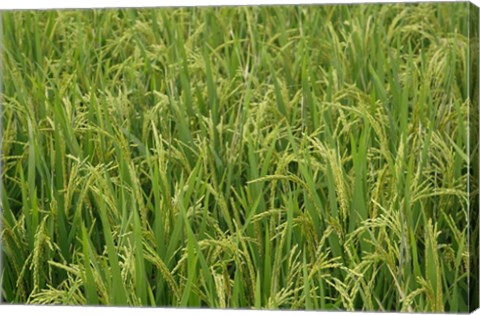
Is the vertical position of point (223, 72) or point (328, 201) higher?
point (223, 72)

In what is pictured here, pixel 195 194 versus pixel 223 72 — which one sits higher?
pixel 223 72

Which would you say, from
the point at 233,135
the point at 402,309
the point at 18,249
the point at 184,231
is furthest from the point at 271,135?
the point at 18,249

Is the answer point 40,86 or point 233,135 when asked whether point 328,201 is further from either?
point 40,86

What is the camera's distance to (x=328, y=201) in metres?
4.32

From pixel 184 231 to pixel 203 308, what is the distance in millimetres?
276

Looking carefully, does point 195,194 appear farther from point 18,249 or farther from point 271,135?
point 18,249

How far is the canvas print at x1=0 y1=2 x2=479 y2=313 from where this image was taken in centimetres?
425

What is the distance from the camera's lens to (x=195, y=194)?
14.5 feet

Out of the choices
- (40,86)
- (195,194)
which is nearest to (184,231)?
(195,194)

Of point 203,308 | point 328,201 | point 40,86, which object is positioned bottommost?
point 203,308

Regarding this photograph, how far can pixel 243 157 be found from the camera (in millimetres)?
4426

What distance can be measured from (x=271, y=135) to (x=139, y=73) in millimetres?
556

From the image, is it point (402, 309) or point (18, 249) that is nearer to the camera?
point (402, 309)

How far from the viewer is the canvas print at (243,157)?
4246mm
